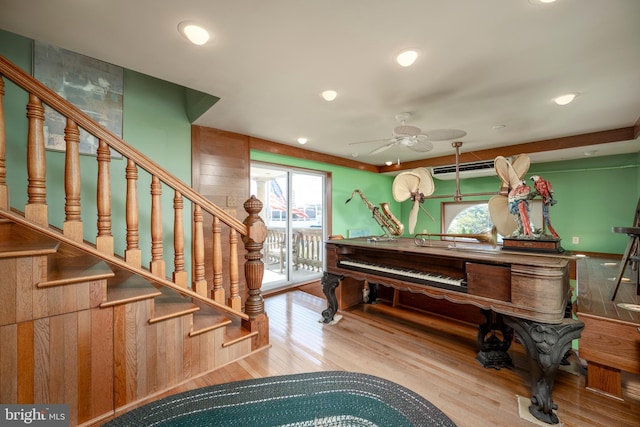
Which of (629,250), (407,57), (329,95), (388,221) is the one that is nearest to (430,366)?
(388,221)

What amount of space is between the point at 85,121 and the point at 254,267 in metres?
1.45

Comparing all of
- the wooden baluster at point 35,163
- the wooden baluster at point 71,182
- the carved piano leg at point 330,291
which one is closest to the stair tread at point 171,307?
the wooden baluster at point 71,182

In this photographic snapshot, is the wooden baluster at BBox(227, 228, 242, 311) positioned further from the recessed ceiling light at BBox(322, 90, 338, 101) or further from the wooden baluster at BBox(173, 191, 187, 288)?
the recessed ceiling light at BBox(322, 90, 338, 101)

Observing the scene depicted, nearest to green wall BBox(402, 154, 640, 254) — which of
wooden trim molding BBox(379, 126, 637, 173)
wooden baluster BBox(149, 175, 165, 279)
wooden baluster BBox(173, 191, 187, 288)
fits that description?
wooden trim molding BBox(379, 126, 637, 173)

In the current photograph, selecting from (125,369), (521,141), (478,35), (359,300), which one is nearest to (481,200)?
(521,141)

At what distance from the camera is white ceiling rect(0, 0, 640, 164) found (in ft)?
4.20

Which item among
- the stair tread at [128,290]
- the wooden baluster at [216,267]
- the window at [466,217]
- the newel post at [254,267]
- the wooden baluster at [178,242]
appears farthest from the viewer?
the window at [466,217]

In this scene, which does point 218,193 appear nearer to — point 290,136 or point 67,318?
point 290,136

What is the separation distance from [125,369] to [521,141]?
16.6 ft

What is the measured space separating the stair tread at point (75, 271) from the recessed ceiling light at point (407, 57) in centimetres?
223

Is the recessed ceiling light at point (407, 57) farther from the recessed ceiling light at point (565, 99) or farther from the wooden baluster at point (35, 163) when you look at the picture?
the wooden baluster at point (35, 163)

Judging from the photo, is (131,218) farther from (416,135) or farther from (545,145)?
(545,145)

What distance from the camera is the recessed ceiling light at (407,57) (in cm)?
159

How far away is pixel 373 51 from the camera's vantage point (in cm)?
160
